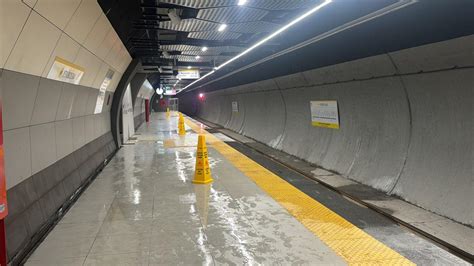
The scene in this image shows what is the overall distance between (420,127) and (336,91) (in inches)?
122

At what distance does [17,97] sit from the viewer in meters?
4.28

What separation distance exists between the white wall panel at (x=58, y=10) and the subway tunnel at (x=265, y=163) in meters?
0.03

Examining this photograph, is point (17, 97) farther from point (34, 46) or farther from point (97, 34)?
point (97, 34)

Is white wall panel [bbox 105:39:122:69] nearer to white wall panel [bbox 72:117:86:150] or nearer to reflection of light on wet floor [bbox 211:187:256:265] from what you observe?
white wall panel [bbox 72:117:86:150]

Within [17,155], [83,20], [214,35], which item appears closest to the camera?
[17,155]

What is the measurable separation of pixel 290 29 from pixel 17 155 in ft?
16.8

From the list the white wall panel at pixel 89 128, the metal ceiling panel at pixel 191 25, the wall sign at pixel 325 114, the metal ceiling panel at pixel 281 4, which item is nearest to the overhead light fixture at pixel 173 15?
the metal ceiling panel at pixel 191 25

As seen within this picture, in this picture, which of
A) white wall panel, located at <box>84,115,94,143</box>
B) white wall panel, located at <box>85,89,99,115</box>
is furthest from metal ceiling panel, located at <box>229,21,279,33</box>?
white wall panel, located at <box>84,115,94,143</box>

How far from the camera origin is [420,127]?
6281 millimetres

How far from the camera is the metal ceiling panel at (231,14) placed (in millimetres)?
8048

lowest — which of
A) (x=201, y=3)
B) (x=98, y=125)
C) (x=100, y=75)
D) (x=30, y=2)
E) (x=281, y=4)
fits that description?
(x=98, y=125)

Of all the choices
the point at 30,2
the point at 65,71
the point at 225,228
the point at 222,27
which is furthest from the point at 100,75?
the point at 225,228

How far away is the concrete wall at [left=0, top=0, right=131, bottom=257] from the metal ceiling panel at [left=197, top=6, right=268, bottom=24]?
6.96 ft

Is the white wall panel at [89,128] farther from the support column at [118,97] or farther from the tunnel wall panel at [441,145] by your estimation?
the tunnel wall panel at [441,145]
